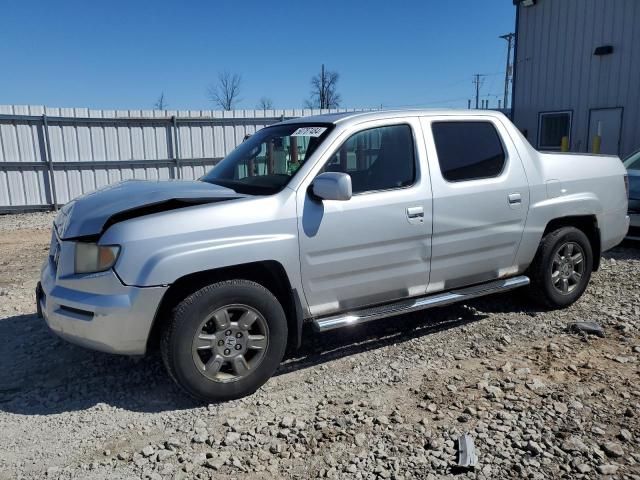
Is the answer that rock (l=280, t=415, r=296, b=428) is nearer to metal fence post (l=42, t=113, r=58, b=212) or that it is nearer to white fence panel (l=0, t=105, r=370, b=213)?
white fence panel (l=0, t=105, r=370, b=213)

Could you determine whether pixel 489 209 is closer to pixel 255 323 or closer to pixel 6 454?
pixel 255 323

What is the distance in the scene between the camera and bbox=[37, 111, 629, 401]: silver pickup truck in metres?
3.31

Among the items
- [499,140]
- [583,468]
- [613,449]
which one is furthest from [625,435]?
[499,140]

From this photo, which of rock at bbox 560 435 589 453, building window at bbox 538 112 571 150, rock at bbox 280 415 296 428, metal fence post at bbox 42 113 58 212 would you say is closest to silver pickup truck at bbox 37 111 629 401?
rock at bbox 280 415 296 428

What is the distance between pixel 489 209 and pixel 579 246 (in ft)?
4.54

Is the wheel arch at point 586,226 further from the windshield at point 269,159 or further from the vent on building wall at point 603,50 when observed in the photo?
the vent on building wall at point 603,50

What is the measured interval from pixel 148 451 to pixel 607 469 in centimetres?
249

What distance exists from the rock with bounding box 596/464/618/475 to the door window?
2.23 metres

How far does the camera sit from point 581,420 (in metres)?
3.27

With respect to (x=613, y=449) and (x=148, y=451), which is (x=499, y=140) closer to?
(x=613, y=449)

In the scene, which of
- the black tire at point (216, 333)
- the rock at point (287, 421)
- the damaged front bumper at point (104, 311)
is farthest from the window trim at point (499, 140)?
the damaged front bumper at point (104, 311)

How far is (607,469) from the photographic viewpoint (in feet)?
9.16

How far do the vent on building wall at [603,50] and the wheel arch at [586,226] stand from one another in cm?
1087

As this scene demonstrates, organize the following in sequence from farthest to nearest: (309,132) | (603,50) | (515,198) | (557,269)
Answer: (603,50), (557,269), (515,198), (309,132)
